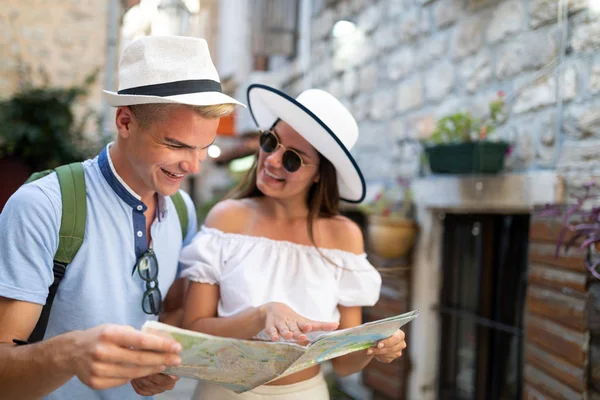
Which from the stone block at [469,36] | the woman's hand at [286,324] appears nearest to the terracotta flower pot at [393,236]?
the stone block at [469,36]

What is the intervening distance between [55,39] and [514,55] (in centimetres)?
509

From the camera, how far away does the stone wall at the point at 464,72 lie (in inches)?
125

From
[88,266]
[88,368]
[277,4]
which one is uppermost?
[277,4]

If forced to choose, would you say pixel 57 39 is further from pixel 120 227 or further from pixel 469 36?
pixel 120 227

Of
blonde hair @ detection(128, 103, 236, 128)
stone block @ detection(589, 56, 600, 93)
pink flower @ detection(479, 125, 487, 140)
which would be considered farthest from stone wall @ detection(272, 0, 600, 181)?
blonde hair @ detection(128, 103, 236, 128)

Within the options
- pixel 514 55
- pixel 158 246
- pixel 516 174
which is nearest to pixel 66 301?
pixel 158 246

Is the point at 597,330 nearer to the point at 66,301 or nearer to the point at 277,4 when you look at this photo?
the point at 66,301

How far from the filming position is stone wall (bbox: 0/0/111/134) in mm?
6438

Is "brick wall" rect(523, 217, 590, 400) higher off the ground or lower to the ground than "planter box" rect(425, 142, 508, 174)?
lower

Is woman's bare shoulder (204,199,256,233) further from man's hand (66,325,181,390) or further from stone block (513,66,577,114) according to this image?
stone block (513,66,577,114)

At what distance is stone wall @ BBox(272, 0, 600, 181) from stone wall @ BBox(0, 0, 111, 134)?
246 cm

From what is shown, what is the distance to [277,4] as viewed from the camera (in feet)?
25.7

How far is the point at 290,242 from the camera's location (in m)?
2.14

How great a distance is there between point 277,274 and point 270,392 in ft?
1.20
